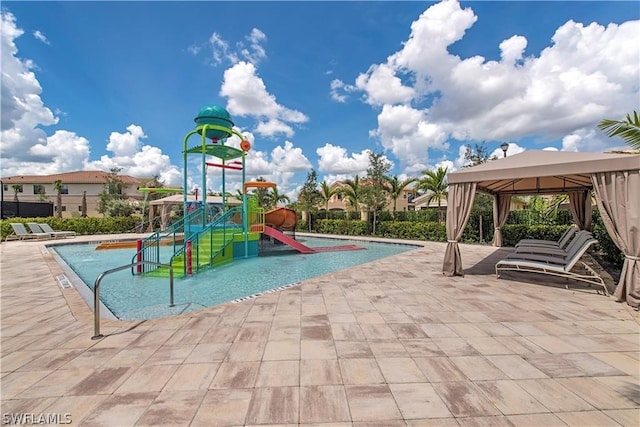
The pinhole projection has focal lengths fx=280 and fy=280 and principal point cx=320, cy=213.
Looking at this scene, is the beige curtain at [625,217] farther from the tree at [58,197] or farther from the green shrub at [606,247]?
the tree at [58,197]

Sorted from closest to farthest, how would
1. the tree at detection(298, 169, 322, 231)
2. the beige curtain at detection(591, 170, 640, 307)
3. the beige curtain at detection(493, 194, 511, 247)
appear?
the beige curtain at detection(591, 170, 640, 307) < the beige curtain at detection(493, 194, 511, 247) < the tree at detection(298, 169, 322, 231)

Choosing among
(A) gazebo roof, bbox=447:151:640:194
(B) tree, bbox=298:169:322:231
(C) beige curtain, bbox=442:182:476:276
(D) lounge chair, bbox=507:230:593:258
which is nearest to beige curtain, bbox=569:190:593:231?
(A) gazebo roof, bbox=447:151:640:194

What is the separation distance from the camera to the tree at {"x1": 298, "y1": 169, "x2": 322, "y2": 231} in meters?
23.6

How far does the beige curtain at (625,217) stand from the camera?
15.2ft

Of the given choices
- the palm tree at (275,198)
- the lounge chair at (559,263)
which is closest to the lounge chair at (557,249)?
the lounge chair at (559,263)

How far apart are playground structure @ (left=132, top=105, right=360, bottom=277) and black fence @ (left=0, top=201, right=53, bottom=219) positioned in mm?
28330

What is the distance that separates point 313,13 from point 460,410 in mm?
12440

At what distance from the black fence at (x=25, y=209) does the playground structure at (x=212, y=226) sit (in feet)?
92.9

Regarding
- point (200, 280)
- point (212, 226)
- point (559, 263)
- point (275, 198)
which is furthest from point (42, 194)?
point (559, 263)

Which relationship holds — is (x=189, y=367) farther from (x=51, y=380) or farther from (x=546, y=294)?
(x=546, y=294)

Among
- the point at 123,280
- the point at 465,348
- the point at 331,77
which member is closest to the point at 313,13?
the point at 331,77

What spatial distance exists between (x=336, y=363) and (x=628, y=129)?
7179mm

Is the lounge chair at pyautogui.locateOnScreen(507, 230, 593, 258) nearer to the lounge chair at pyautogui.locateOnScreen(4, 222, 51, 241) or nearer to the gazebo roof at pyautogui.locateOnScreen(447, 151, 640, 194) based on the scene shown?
the gazebo roof at pyautogui.locateOnScreen(447, 151, 640, 194)

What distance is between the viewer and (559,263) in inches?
246
